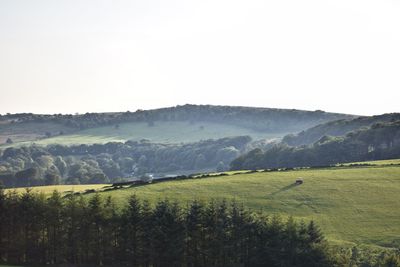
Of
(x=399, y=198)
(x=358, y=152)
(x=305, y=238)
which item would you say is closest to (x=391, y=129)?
(x=358, y=152)

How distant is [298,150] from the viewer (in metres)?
187

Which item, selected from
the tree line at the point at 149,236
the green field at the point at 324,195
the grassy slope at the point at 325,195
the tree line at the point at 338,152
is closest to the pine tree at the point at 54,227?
the tree line at the point at 149,236

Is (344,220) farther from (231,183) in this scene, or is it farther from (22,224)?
(22,224)

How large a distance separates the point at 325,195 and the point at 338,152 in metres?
66.7

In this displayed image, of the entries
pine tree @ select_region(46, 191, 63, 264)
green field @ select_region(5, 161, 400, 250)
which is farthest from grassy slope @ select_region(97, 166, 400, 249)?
pine tree @ select_region(46, 191, 63, 264)

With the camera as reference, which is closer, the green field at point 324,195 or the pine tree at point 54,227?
the pine tree at point 54,227

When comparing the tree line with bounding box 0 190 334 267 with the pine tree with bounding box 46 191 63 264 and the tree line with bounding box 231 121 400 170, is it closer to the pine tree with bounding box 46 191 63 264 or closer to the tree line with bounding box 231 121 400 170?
the pine tree with bounding box 46 191 63 264

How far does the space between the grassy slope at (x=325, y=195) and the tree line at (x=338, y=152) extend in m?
42.1

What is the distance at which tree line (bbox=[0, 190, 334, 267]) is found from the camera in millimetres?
88750

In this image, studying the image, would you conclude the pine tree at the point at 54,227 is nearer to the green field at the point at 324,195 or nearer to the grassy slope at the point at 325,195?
the green field at the point at 324,195

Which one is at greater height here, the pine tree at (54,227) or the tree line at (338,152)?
the tree line at (338,152)

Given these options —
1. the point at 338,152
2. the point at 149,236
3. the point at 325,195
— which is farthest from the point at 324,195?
the point at 338,152

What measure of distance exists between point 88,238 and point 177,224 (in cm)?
1427

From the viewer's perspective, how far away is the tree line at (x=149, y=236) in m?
88.8
